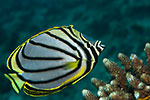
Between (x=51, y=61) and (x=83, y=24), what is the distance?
433 centimetres

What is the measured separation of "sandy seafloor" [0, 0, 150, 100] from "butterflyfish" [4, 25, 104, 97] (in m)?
3.03

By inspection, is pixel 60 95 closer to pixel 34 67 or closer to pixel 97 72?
pixel 97 72

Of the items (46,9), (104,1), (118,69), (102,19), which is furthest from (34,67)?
(46,9)

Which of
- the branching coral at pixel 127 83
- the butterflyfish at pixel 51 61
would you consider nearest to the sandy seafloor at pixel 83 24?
the branching coral at pixel 127 83

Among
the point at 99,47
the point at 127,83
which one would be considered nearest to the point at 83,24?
the point at 127,83

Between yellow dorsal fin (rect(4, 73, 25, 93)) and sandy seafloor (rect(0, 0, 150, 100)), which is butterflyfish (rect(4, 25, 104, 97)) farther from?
sandy seafloor (rect(0, 0, 150, 100))

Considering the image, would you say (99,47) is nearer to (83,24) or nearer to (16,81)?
(16,81)

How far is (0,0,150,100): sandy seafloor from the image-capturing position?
4418 mm

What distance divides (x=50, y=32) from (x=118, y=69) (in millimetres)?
1756

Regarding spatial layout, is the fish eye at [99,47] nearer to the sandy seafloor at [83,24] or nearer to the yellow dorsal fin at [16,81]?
the yellow dorsal fin at [16,81]

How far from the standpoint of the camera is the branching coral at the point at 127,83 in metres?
2.27

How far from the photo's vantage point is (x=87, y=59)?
116 centimetres

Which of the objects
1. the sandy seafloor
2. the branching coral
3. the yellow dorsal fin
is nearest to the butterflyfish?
the yellow dorsal fin

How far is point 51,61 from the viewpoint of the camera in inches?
A: 47.5
